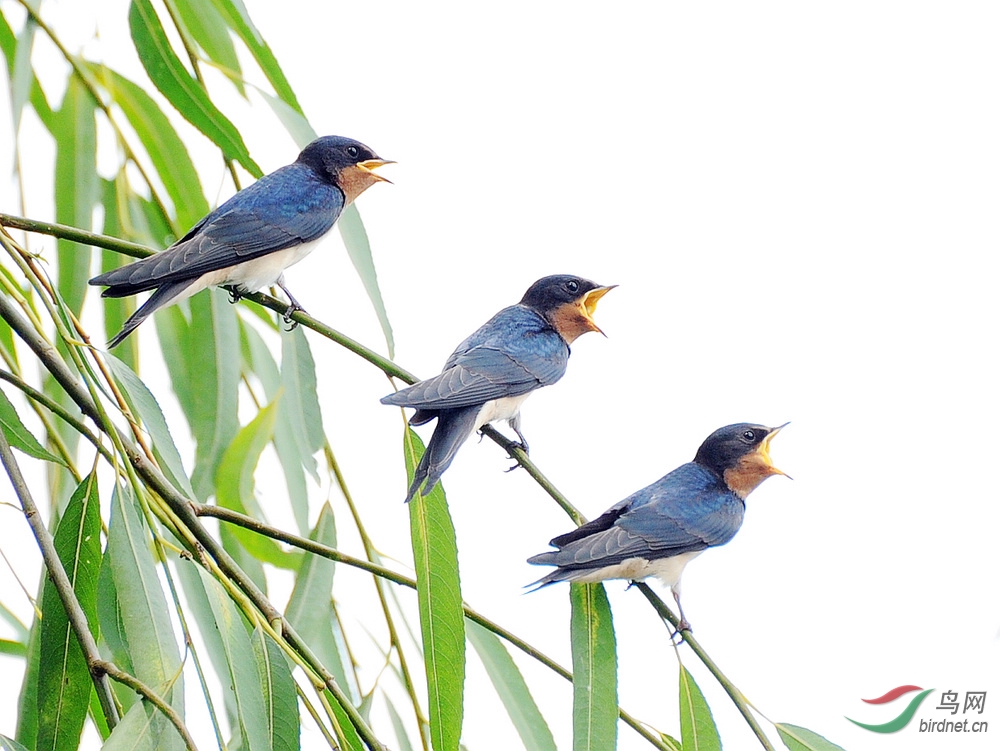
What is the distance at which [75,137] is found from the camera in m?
1.19

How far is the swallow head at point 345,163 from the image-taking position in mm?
1206

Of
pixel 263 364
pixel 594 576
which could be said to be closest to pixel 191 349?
pixel 263 364

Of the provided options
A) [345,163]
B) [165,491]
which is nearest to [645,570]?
[165,491]

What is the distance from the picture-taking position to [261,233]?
1055mm

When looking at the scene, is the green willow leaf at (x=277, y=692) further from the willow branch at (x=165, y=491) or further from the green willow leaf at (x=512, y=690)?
the green willow leaf at (x=512, y=690)

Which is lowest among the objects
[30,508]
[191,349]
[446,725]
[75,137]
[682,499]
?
[446,725]

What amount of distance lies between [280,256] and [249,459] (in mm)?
181

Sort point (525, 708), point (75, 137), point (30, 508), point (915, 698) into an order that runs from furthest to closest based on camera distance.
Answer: point (915, 698), point (75, 137), point (525, 708), point (30, 508)

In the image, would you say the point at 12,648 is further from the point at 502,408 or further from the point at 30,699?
the point at 502,408

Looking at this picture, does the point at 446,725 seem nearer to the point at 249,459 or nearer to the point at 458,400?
the point at 458,400

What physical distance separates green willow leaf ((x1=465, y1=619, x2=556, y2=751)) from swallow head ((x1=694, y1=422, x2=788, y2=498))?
0.90ft

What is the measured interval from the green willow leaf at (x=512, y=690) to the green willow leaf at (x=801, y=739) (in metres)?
0.21

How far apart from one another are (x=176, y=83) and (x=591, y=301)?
481mm

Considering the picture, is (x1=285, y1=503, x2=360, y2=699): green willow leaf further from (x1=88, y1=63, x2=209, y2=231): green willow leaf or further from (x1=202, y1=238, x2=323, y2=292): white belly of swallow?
(x1=88, y1=63, x2=209, y2=231): green willow leaf
